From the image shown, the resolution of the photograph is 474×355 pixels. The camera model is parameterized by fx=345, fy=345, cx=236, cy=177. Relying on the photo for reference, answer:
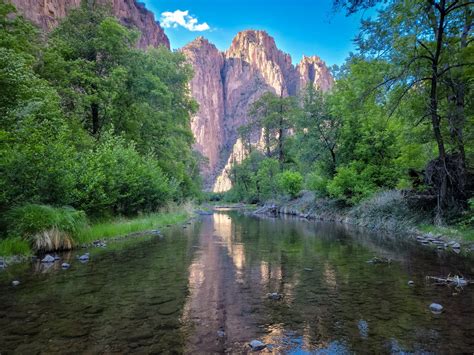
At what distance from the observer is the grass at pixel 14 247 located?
1089 cm

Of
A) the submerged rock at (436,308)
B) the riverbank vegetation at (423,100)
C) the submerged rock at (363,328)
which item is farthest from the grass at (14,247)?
the riverbank vegetation at (423,100)

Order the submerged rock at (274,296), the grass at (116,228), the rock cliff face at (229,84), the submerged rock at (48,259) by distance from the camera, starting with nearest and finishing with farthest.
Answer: the submerged rock at (274,296), the submerged rock at (48,259), the grass at (116,228), the rock cliff face at (229,84)

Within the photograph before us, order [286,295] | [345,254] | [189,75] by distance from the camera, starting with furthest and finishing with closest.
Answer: [189,75] → [345,254] → [286,295]

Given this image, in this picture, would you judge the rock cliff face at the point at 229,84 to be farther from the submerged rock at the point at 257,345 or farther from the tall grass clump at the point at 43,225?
the submerged rock at the point at 257,345

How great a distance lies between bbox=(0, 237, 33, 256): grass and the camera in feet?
35.7

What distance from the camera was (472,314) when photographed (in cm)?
611

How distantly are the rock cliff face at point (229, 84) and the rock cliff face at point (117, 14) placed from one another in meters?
47.3

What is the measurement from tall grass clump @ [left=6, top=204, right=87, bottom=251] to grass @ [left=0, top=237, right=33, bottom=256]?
0.70 feet

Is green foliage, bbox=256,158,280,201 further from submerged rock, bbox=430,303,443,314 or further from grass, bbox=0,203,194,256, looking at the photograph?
submerged rock, bbox=430,303,443,314

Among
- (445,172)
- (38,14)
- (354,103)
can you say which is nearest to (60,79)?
(354,103)

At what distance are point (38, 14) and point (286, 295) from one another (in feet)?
201

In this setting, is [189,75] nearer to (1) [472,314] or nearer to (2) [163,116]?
(2) [163,116]

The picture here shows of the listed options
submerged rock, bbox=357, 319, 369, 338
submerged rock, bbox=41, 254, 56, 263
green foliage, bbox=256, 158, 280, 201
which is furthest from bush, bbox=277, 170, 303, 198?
submerged rock, bbox=357, 319, 369, 338

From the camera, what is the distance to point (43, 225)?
39.7ft
